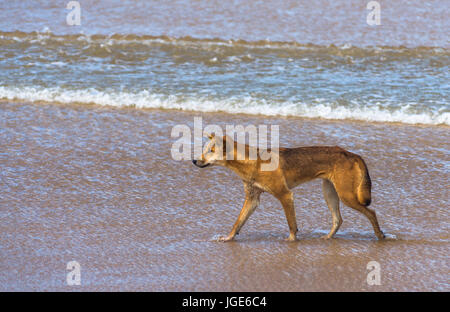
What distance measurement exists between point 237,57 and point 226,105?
9.42ft

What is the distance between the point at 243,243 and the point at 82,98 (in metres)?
5.37

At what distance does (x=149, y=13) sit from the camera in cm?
1597

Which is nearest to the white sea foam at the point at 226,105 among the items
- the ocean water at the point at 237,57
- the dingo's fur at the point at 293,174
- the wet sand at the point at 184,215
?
the ocean water at the point at 237,57

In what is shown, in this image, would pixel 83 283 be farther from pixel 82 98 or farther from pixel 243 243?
pixel 82 98

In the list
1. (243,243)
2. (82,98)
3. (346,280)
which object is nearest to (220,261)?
(243,243)

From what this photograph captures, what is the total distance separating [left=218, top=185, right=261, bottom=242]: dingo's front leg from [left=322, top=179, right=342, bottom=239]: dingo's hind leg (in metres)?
0.68

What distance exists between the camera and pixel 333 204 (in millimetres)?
6801

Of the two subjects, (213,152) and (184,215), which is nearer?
(213,152)

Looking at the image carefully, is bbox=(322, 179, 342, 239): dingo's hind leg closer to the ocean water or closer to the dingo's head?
the dingo's head

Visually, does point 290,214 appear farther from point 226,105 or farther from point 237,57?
point 237,57

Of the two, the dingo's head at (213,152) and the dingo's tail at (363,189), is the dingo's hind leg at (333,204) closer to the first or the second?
the dingo's tail at (363,189)

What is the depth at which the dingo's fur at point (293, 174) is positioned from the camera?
6562 mm

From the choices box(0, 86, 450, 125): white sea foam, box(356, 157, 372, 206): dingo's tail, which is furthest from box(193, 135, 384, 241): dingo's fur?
box(0, 86, 450, 125): white sea foam

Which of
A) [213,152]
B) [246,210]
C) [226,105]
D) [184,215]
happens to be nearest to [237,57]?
[226,105]
